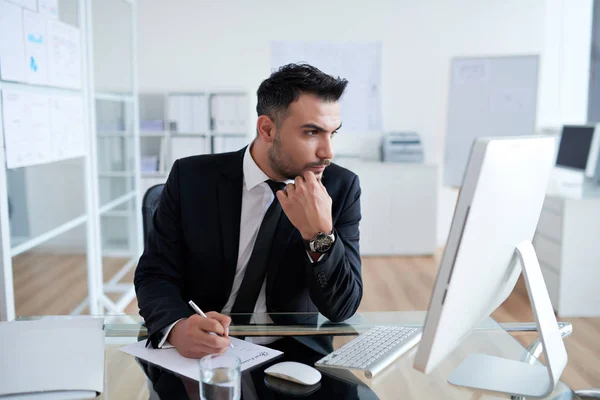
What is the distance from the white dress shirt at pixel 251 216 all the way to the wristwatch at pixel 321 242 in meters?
0.27

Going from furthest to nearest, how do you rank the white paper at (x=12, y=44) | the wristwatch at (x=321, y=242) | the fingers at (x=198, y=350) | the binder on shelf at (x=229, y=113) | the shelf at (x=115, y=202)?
the binder on shelf at (x=229, y=113)
the shelf at (x=115, y=202)
the white paper at (x=12, y=44)
the wristwatch at (x=321, y=242)
the fingers at (x=198, y=350)

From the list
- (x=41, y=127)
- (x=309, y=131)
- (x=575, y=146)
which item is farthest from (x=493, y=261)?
(x=575, y=146)

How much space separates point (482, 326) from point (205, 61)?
4592mm

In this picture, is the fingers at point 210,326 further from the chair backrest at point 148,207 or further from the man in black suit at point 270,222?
the chair backrest at point 148,207

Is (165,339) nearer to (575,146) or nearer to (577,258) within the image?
(577,258)

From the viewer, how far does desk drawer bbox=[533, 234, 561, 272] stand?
353 cm

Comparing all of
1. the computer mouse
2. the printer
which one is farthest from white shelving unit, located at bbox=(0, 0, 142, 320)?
the printer

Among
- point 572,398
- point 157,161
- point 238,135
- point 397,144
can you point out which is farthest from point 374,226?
Result: point 572,398

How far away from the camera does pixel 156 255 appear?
153 centimetres

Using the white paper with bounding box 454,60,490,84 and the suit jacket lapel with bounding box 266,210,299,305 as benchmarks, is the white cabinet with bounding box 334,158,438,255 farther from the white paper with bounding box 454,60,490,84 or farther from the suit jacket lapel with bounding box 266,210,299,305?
the suit jacket lapel with bounding box 266,210,299,305

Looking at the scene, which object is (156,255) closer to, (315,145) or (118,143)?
(315,145)

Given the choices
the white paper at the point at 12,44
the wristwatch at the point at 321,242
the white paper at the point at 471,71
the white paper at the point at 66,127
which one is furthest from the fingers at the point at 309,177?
the white paper at the point at 471,71

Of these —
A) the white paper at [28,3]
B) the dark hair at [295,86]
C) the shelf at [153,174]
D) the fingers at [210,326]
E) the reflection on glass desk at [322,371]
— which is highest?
the white paper at [28,3]

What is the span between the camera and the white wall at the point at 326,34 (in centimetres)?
536
